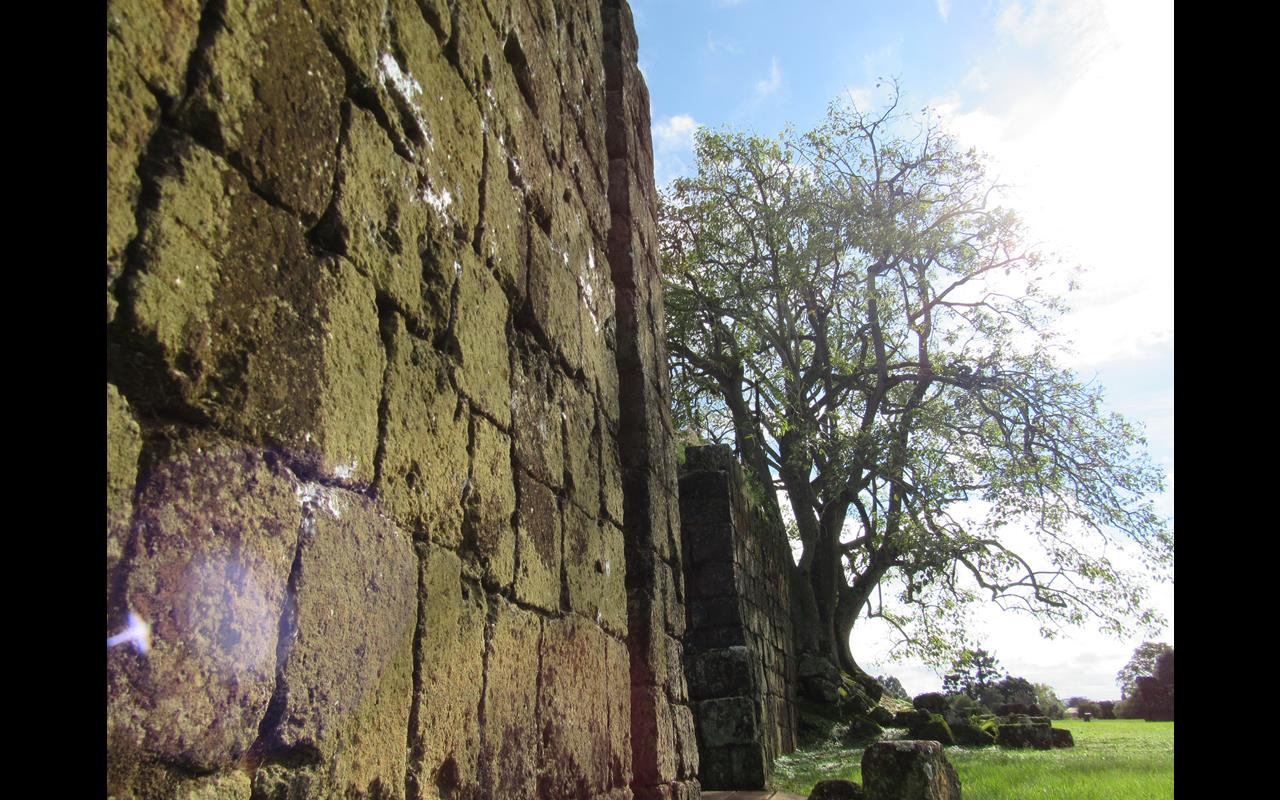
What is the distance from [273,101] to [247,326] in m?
0.40

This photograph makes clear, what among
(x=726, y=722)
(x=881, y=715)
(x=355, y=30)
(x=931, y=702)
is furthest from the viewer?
(x=931, y=702)

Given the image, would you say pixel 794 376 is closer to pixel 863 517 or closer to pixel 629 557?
pixel 863 517

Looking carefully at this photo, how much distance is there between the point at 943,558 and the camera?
1599 cm

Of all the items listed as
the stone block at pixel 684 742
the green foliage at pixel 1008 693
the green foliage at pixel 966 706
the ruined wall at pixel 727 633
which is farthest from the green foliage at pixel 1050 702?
the stone block at pixel 684 742

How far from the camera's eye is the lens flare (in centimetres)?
105

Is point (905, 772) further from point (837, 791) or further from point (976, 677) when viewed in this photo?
point (976, 677)

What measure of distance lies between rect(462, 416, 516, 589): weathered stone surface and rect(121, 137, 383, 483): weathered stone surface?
18.6 inches

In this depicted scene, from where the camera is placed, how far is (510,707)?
7.02 feet

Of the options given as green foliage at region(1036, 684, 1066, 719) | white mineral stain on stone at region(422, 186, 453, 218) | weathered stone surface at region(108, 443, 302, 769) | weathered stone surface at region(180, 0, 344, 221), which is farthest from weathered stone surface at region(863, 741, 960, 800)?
green foliage at region(1036, 684, 1066, 719)

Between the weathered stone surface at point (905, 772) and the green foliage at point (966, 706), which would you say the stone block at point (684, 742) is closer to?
the weathered stone surface at point (905, 772)

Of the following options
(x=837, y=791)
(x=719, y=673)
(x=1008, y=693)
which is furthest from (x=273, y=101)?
(x=1008, y=693)

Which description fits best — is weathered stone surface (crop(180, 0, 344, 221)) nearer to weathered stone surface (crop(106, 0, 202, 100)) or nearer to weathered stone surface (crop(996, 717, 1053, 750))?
weathered stone surface (crop(106, 0, 202, 100))

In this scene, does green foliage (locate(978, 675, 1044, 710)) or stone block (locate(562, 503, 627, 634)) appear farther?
green foliage (locate(978, 675, 1044, 710))
